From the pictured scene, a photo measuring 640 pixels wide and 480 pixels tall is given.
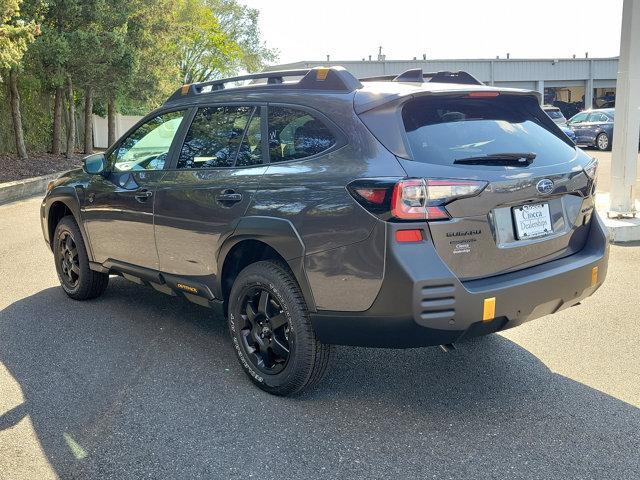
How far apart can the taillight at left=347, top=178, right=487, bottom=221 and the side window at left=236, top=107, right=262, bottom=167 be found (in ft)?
3.47

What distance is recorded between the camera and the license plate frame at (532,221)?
135 inches

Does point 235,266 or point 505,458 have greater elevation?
point 235,266

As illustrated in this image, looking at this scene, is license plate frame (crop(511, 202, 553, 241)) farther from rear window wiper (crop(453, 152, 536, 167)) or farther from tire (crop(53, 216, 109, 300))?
tire (crop(53, 216, 109, 300))

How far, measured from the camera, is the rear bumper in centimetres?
313

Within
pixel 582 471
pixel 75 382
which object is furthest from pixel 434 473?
pixel 75 382

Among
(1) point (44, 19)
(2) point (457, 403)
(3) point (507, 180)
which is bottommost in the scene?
(2) point (457, 403)

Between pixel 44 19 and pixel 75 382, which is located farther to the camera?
pixel 44 19

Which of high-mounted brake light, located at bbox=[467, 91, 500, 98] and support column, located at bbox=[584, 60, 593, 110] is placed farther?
support column, located at bbox=[584, 60, 593, 110]

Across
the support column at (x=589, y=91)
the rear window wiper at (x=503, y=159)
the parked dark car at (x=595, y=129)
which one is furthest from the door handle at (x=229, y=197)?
the support column at (x=589, y=91)

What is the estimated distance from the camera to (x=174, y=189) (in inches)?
176

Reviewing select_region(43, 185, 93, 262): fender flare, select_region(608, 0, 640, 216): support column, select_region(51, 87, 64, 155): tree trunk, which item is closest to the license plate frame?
select_region(43, 185, 93, 262): fender flare

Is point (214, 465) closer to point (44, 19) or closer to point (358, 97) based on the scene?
point (358, 97)

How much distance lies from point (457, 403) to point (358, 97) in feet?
6.08

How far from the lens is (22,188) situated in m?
13.4
